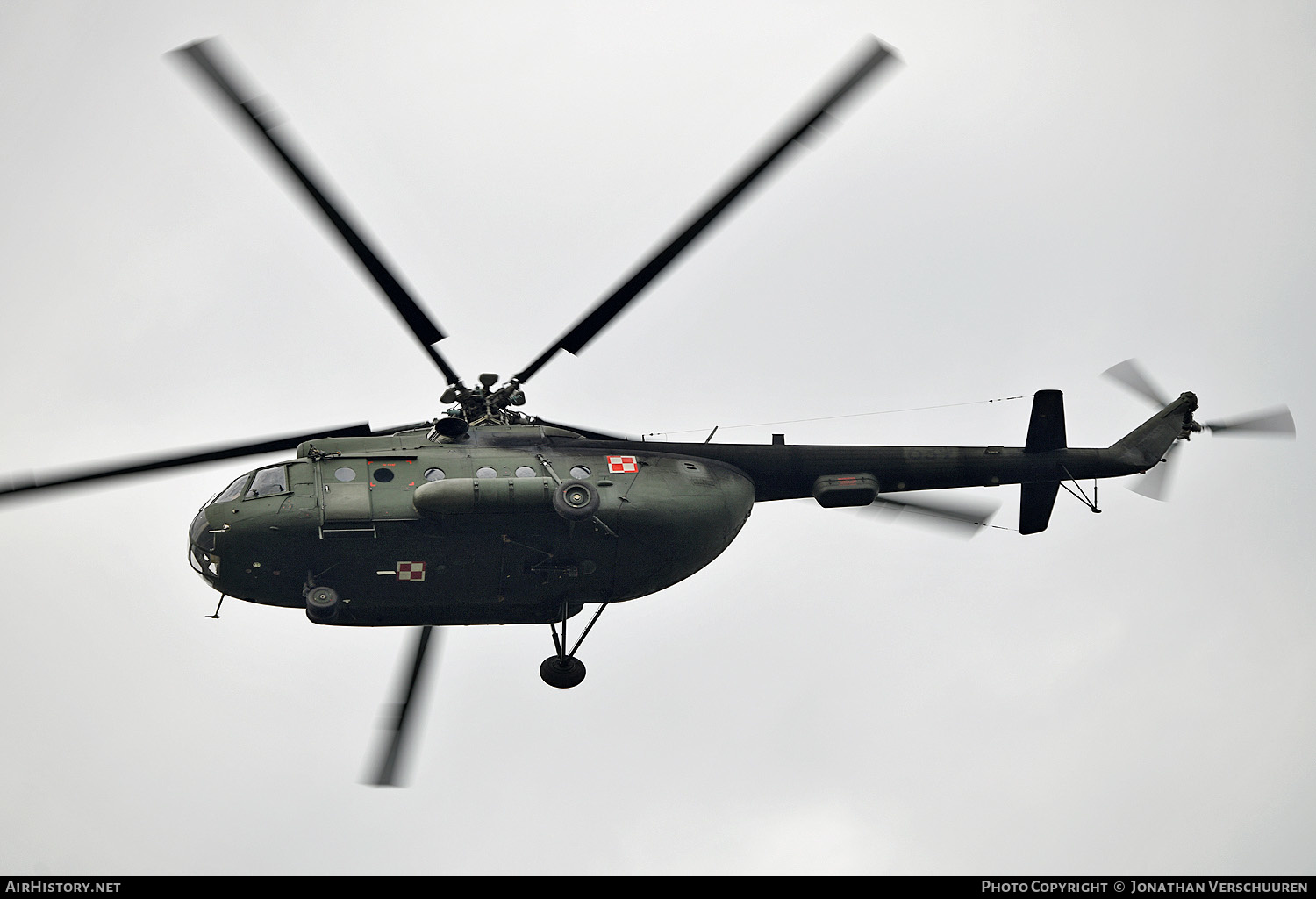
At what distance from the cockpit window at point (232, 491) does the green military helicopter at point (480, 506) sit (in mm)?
39

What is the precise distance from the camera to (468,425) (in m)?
19.4

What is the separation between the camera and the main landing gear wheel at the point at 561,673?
18953mm

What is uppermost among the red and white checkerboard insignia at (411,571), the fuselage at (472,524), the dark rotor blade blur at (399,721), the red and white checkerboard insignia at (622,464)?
the red and white checkerboard insignia at (622,464)

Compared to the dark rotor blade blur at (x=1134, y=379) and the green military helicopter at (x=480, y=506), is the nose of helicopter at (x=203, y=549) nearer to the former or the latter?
the green military helicopter at (x=480, y=506)

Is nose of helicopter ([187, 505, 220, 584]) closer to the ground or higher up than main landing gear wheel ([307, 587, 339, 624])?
higher up

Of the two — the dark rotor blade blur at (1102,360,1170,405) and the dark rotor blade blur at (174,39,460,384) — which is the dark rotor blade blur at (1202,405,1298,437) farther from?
the dark rotor blade blur at (174,39,460,384)

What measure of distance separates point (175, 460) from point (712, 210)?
8460 mm

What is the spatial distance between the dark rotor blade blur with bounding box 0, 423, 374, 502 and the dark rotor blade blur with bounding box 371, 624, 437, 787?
342 cm

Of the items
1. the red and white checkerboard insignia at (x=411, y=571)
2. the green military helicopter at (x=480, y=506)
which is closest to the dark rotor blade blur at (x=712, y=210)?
the green military helicopter at (x=480, y=506)

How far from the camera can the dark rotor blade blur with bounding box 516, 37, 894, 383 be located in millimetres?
15766

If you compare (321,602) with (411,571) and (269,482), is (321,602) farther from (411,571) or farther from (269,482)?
(269,482)

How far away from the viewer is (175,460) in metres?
17.5

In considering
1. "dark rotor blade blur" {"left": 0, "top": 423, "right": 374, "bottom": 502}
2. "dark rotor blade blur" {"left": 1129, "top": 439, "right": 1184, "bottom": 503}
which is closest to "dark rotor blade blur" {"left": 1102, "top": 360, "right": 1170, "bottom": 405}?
"dark rotor blade blur" {"left": 1129, "top": 439, "right": 1184, "bottom": 503}
